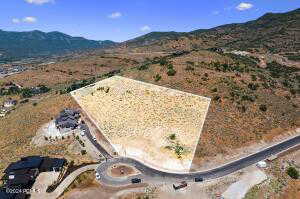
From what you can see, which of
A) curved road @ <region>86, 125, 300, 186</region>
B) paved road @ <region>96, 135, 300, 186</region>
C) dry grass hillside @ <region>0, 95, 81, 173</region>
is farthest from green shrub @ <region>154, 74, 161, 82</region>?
paved road @ <region>96, 135, 300, 186</region>

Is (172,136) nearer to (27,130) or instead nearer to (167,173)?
(167,173)

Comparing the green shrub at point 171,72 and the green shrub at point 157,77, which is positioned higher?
the green shrub at point 171,72

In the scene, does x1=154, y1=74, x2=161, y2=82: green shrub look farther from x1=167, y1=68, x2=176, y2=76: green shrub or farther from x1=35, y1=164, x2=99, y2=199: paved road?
x1=35, y1=164, x2=99, y2=199: paved road

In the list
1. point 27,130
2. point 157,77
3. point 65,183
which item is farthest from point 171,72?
point 65,183

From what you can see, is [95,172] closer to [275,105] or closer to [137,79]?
[137,79]

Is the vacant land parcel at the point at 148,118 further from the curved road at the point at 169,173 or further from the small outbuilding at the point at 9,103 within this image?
the small outbuilding at the point at 9,103

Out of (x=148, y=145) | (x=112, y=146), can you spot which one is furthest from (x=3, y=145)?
(x=148, y=145)

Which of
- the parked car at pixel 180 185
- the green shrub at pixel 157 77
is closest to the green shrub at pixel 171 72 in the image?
the green shrub at pixel 157 77

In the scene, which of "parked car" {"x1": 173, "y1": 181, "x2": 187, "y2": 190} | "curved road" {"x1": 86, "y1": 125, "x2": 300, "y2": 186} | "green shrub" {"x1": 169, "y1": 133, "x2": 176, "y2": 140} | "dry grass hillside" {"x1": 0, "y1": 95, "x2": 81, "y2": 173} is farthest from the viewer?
"dry grass hillside" {"x1": 0, "y1": 95, "x2": 81, "y2": 173}
